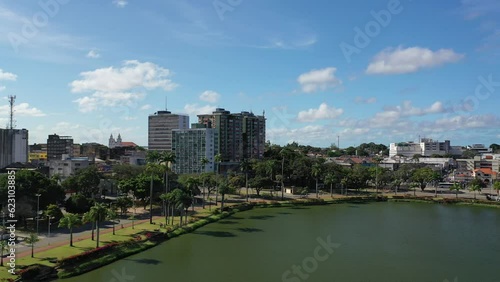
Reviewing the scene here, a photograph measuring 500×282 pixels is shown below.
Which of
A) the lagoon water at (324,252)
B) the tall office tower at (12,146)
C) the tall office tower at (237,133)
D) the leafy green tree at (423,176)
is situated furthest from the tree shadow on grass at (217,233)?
the tall office tower at (237,133)

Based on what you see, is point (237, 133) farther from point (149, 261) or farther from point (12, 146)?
point (149, 261)

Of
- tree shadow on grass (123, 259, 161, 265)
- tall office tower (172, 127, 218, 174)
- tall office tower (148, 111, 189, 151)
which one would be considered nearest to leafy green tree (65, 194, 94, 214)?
tree shadow on grass (123, 259, 161, 265)

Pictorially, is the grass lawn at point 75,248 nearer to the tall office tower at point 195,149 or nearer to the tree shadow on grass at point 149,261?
the tree shadow on grass at point 149,261

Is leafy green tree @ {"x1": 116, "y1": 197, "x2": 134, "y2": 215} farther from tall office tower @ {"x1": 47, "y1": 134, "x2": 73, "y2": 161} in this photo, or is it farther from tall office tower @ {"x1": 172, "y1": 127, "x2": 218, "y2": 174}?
tall office tower @ {"x1": 47, "y1": 134, "x2": 73, "y2": 161}

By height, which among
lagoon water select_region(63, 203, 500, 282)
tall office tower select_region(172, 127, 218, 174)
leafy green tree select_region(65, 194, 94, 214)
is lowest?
lagoon water select_region(63, 203, 500, 282)

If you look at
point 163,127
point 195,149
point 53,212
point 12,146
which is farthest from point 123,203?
point 163,127
